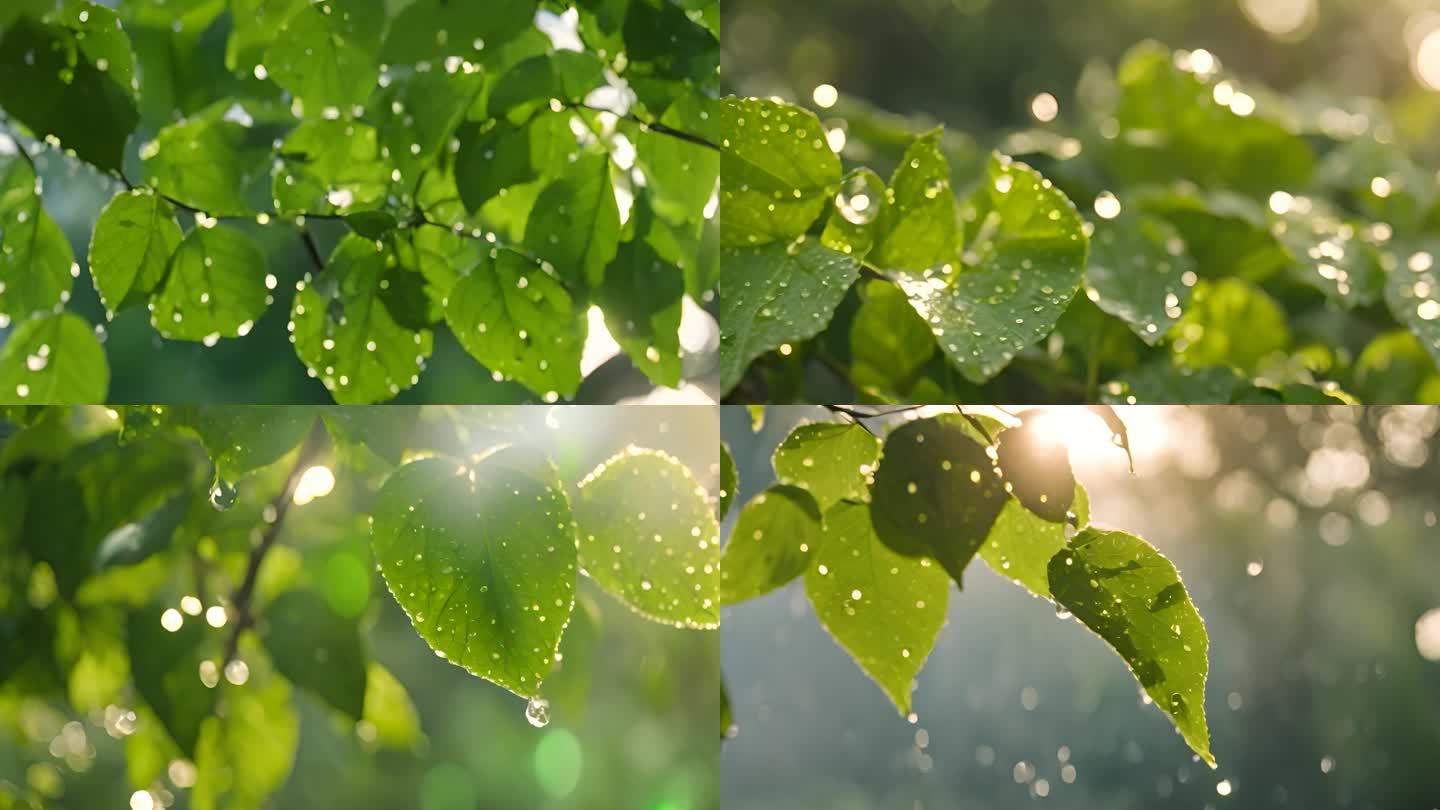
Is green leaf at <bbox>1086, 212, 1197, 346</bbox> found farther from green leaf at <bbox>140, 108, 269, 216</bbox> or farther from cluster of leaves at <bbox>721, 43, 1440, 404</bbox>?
green leaf at <bbox>140, 108, 269, 216</bbox>

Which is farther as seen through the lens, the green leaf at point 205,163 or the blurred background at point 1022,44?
the blurred background at point 1022,44

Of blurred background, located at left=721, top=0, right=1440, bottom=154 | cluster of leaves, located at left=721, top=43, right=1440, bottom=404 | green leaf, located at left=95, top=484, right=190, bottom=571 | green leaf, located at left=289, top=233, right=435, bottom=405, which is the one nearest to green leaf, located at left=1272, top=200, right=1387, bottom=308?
cluster of leaves, located at left=721, top=43, right=1440, bottom=404

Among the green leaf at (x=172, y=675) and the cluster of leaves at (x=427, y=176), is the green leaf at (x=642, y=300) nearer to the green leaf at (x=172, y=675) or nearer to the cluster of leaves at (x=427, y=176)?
the cluster of leaves at (x=427, y=176)

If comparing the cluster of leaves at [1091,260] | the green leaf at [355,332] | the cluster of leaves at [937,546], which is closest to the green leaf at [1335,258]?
the cluster of leaves at [1091,260]

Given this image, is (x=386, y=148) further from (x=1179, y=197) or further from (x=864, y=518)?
(x=1179, y=197)

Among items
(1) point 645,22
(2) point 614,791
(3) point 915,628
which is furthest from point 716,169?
(2) point 614,791

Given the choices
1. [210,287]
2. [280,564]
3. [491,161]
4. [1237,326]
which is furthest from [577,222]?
[1237,326]
